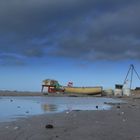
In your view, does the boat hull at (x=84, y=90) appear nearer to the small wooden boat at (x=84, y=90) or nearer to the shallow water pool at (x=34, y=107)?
the small wooden boat at (x=84, y=90)

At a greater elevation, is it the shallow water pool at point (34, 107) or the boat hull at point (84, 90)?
the boat hull at point (84, 90)

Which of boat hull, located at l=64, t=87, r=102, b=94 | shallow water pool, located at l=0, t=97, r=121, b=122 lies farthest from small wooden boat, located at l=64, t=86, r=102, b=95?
shallow water pool, located at l=0, t=97, r=121, b=122

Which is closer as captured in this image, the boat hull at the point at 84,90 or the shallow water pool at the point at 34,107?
the shallow water pool at the point at 34,107

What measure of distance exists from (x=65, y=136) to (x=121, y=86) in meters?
80.9

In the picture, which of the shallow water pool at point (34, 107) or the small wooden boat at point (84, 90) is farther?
the small wooden boat at point (84, 90)

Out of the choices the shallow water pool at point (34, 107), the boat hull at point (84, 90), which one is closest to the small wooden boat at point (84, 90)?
the boat hull at point (84, 90)

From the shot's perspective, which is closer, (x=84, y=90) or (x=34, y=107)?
(x=34, y=107)

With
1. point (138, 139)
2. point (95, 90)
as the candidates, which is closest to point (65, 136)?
point (138, 139)

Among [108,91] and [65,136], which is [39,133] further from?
[108,91]

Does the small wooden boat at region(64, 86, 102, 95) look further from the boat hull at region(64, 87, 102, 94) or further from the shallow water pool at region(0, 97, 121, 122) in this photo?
the shallow water pool at region(0, 97, 121, 122)

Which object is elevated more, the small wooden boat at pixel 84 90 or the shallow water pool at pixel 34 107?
the small wooden boat at pixel 84 90

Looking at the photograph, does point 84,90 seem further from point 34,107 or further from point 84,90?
point 34,107

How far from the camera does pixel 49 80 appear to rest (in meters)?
95.8

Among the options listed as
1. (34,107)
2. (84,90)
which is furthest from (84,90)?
(34,107)
